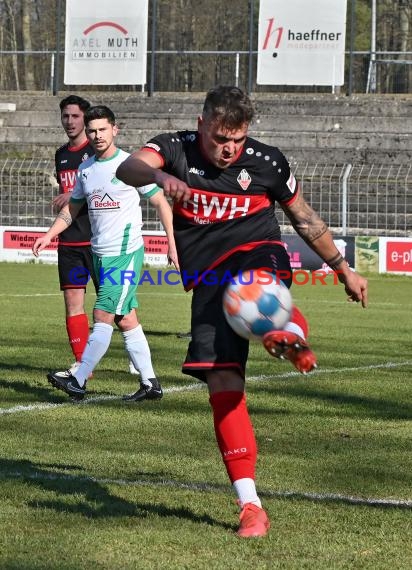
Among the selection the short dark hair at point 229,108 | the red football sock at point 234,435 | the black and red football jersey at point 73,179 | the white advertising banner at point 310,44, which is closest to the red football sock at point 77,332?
the black and red football jersey at point 73,179

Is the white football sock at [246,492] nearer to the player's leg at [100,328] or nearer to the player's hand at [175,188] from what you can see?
the player's hand at [175,188]

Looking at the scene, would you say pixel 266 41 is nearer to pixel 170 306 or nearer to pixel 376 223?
pixel 376 223

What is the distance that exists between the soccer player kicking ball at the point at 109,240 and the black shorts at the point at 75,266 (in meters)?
0.64

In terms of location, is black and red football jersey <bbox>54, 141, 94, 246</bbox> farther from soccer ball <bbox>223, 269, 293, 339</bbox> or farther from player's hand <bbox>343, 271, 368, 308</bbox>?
soccer ball <bbox>223, 269, 293, 339</bbox>

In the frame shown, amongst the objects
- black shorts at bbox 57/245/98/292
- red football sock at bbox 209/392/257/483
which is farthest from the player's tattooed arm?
black shorts at bbox 57/245/98/292

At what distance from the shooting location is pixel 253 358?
11.4 meters

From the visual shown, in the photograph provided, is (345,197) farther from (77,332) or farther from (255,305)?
(255,305)

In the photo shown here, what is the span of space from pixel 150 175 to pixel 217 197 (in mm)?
450

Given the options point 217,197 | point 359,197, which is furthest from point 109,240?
point 359,197

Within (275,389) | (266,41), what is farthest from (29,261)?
(275,389)

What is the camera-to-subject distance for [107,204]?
29.7ft

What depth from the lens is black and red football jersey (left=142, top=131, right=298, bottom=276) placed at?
207 inches

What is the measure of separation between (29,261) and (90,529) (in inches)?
873

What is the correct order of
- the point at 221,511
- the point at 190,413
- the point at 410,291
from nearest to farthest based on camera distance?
1. the point at 221,511
2. the point at 190,413
3. the point at 410,291
